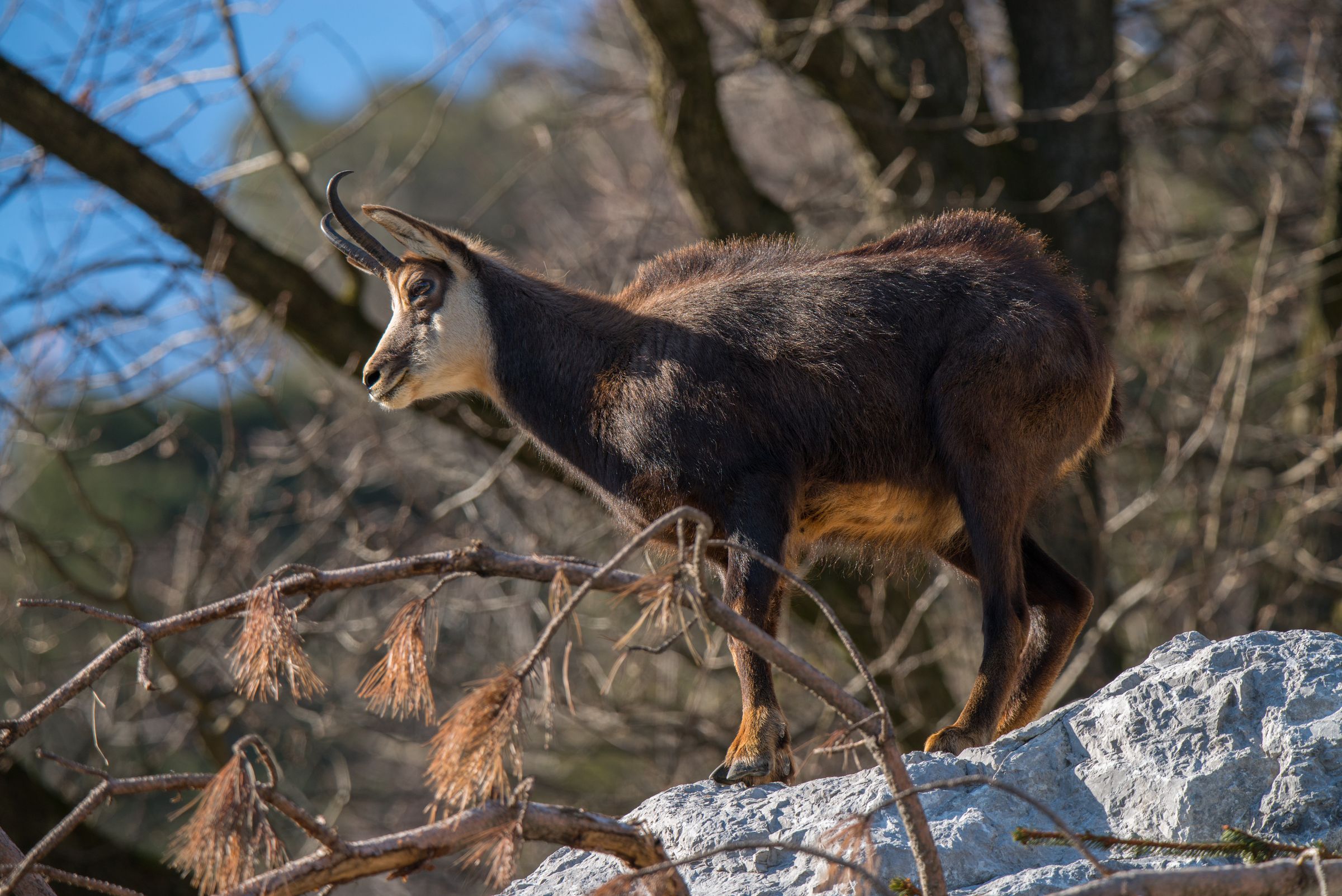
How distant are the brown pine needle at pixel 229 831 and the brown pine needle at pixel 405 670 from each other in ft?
1.14

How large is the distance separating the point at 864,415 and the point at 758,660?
0.90 meters

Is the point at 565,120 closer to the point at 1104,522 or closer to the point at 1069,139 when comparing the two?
the point at 1069,139

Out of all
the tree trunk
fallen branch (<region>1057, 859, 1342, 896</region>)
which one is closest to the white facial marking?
the tree trunk

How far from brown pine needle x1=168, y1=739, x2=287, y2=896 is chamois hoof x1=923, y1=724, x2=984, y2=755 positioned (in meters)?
2.22

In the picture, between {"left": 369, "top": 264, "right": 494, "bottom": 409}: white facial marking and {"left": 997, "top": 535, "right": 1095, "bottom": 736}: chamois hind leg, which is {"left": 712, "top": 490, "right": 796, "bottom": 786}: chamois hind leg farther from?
{"left": 369, "top": 264, "right": 494, "bottom": 409}: white facial marking

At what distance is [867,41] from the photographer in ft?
25.9

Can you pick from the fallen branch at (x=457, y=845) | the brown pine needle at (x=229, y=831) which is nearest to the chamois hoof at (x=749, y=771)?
the fallen branch at (x=457, y=845)

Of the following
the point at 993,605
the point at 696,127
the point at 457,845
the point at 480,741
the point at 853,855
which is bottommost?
the point at 993,605

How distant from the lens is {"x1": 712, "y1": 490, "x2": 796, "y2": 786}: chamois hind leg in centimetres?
400

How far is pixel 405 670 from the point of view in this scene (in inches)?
113

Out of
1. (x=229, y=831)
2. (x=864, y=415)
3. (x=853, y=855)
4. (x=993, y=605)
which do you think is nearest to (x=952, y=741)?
(x=993, y=605)

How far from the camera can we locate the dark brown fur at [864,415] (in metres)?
4.26

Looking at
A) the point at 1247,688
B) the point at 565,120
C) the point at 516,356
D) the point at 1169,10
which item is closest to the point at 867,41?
the point at 565,120

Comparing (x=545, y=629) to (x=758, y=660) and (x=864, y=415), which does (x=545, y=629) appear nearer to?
(x=758, y=660)
